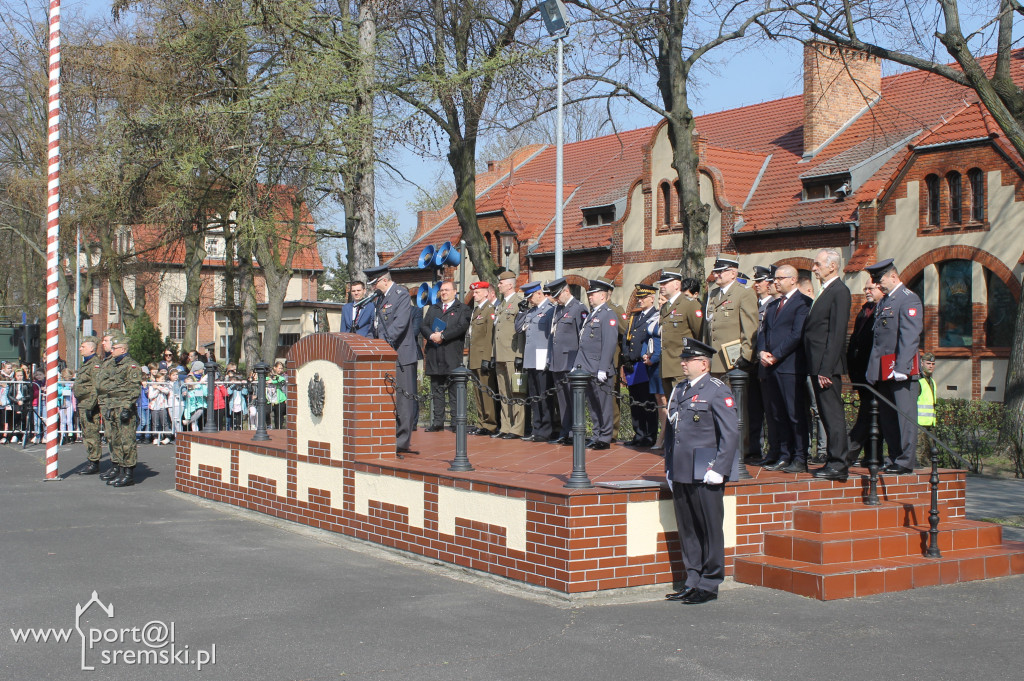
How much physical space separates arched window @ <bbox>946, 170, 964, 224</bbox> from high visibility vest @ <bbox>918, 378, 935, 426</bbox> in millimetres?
16111

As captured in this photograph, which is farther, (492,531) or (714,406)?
(492,531)

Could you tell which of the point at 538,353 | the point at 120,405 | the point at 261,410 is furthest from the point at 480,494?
the point at 120,405

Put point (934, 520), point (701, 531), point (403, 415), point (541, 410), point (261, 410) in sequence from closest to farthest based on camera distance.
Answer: point (701, 531) → point (934, 520) → point (403, 415) → point (541, 410) → point (261, 410)

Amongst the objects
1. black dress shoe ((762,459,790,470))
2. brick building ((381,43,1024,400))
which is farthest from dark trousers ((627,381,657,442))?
brick building ((381,43,1024,400))

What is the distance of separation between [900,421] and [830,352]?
113cm

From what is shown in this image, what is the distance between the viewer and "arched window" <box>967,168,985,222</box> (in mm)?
26578

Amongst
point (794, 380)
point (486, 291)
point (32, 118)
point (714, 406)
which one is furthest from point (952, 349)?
point (32, 118)

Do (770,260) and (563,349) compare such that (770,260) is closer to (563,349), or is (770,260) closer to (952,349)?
(952,349)

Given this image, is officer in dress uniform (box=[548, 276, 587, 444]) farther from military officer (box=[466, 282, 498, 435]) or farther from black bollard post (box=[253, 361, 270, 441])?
black bollard post (box=[253, 361, 270, 441])

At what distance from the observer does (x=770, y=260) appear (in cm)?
3058

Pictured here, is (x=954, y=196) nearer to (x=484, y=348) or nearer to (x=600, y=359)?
(x=484, y=348)

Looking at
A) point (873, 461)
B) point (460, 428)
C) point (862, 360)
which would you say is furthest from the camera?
point (862, 360)

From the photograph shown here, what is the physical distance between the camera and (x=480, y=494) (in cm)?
852

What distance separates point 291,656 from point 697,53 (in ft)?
47.7
